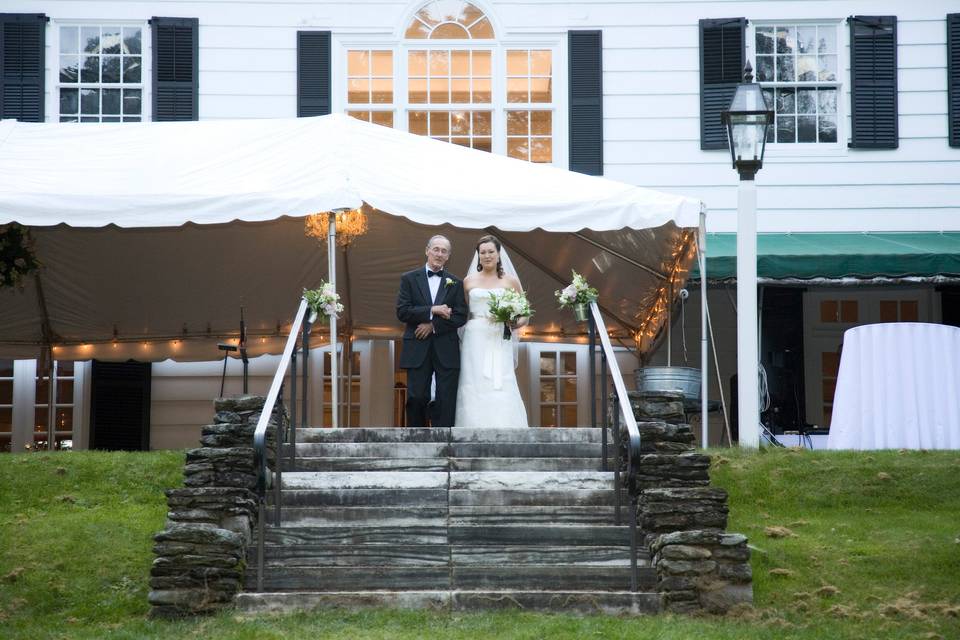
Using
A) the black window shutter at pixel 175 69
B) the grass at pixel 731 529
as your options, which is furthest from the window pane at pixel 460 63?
the grass at pixel 731 529

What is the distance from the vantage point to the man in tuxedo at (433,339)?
34.5 feet

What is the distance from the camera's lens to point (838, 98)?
1539cm

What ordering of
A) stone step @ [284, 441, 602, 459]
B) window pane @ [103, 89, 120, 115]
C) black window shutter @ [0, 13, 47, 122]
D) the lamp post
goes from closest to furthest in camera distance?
stone step @ [284, 441, 602, 459], the lamp post, black window shutter @ [0, 13, 47, 122], window pane @ [103, 89, 120, 115]

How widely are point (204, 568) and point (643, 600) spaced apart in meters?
2.27

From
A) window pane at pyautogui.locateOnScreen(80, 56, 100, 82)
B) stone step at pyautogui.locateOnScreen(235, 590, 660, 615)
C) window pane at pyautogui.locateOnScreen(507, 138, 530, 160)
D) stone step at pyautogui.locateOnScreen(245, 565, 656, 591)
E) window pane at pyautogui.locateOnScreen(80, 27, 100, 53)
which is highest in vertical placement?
window pane at pyautogui.locateOnScreen(80, 27, 100, 53)

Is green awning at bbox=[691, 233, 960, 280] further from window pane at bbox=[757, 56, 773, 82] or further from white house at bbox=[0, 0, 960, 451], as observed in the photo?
window pane at bbox=[757, 56, 773, 82]

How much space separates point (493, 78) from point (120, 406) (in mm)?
5318

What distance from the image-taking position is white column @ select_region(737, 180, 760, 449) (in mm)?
10891

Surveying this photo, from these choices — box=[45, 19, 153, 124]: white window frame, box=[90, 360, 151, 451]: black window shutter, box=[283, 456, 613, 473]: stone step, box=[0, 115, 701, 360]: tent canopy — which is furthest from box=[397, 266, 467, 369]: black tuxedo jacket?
box=[45, 19, 153, 124]: white window frame

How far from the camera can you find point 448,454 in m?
8.98

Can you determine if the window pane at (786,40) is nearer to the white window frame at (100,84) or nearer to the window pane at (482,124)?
the window pane at (482,124)

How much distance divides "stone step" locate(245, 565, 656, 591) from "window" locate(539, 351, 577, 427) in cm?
786

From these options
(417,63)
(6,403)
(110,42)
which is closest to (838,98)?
(417,63)

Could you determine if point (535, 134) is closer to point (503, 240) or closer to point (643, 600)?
point (503, 240)
